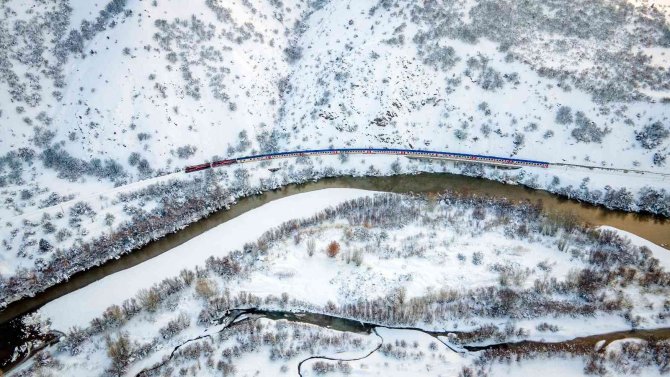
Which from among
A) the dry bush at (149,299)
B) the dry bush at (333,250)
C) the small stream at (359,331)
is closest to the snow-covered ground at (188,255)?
the dry bush at (149,299)

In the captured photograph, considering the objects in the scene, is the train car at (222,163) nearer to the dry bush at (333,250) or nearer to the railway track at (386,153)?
the railway track at (386,153)

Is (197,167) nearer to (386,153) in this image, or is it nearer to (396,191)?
(386,153)

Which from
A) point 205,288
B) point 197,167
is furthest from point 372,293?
point 197,167

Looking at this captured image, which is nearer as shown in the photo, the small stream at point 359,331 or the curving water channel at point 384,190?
the small stream at point 359,331

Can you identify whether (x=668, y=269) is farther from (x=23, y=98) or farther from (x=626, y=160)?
(x=23, y=98)

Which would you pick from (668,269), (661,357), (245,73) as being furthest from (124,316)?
(668,269)
